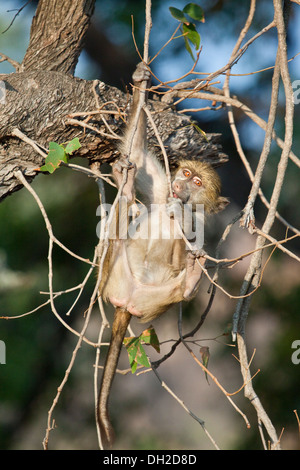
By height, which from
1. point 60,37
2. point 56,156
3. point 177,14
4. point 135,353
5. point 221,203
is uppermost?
point 60,37

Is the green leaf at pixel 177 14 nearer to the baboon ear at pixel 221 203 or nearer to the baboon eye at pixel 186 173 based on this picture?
the baboon eye at pixel 186 173

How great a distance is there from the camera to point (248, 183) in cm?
386

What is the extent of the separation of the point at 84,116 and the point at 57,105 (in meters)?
0.13

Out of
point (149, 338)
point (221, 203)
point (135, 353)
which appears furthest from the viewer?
A: point (221, 203)

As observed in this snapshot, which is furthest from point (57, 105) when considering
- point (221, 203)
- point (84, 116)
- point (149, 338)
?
point (149, 338)

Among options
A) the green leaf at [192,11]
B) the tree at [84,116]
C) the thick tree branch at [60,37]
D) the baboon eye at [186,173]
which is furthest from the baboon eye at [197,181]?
the green leaf at [192,11]

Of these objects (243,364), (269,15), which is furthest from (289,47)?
(243,364)

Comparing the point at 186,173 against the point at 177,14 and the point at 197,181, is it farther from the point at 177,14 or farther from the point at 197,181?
the point at 177,14

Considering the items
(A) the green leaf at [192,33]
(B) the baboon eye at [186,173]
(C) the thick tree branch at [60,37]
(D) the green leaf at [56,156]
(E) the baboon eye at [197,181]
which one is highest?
(C) the thick tree branch at [60,37]

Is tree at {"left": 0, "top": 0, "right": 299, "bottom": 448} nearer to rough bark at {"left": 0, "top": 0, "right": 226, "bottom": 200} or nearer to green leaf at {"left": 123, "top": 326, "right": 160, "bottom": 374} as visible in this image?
rough bark at {"left": 0, "top": 0, "right": 226, "bottom": 200}

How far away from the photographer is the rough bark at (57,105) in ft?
7.06

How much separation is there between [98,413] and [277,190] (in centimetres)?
108

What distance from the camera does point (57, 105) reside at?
7.39 feet

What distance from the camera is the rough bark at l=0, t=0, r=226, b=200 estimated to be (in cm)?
215
